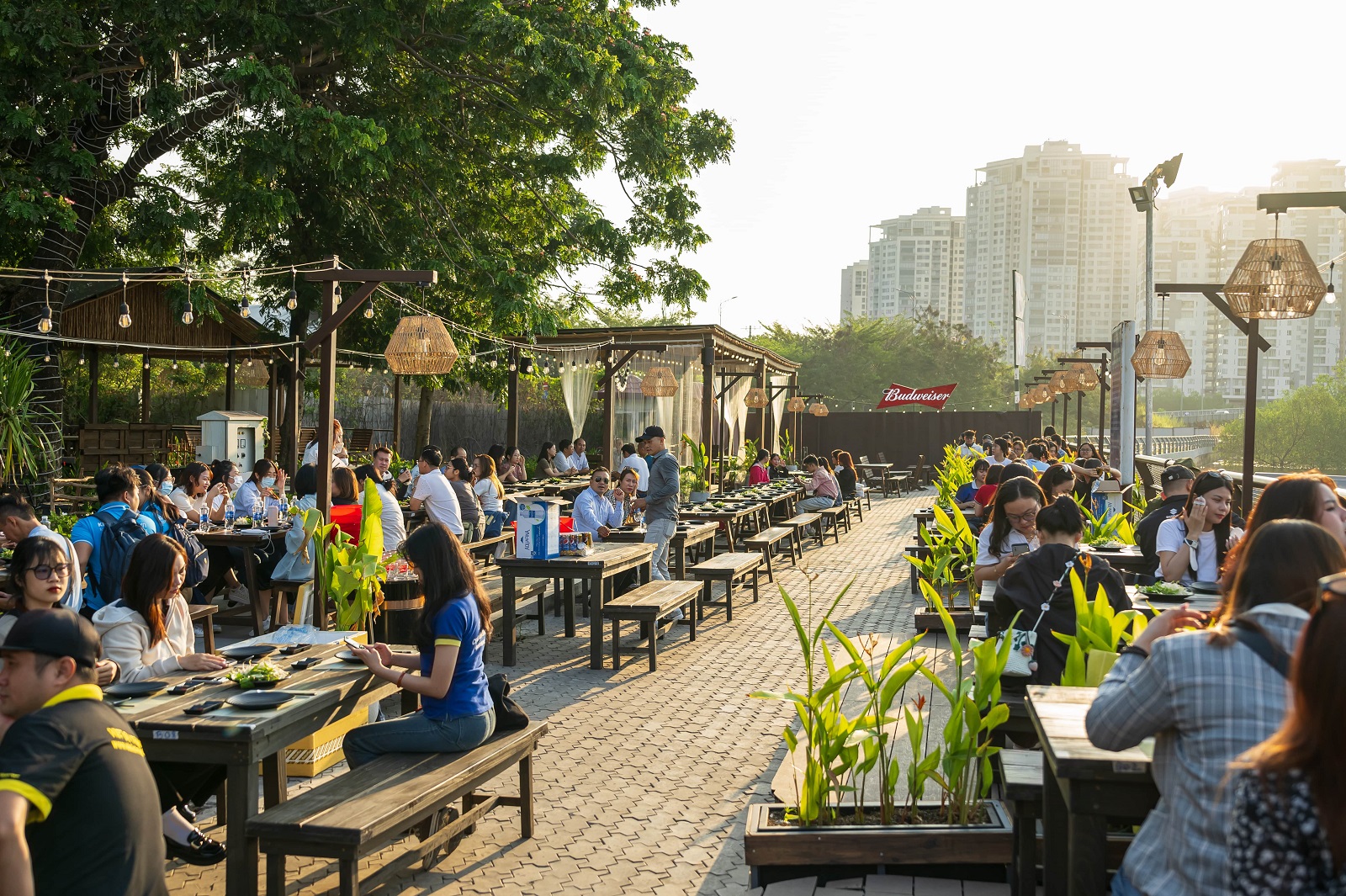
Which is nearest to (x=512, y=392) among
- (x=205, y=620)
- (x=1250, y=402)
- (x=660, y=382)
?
(x=660, y=382)

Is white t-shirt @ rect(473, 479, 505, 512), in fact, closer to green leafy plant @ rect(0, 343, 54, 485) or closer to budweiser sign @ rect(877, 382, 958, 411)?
green leafy plant @ rect(0, 343, 54, 485)

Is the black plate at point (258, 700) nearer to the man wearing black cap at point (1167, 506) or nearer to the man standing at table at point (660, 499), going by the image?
the man wearing black cap at point (1167, 506)

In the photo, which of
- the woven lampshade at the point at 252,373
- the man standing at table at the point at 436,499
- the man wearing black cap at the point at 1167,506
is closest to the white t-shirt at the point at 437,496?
the man standing at table at the point at 436,499

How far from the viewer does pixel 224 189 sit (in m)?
12.6

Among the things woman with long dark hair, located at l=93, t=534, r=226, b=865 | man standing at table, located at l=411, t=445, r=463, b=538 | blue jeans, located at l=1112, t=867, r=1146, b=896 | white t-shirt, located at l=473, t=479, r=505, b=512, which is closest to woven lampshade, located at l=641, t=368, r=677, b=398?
white t-shirt, located at l=473, t=479, r=505, b=512

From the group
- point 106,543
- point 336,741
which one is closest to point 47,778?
point 336,741

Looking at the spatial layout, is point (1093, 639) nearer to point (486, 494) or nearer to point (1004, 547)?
point (1004, 547)

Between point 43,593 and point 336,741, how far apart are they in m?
1.68

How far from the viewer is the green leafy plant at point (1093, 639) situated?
3.67 m

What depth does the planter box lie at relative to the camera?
3859mm

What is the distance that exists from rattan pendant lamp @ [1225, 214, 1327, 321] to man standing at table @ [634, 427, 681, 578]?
5218 millimetres

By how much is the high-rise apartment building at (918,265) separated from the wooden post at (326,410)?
101 meters

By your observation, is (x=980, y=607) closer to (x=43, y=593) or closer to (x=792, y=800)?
(x=792, y=800)

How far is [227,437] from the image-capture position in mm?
15438
